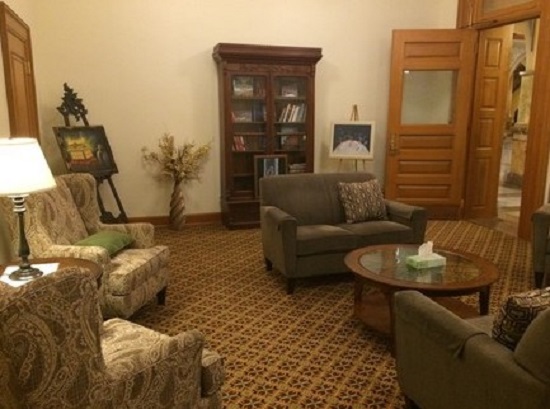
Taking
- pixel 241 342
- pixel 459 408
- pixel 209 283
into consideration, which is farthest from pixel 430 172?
pixel 459 408

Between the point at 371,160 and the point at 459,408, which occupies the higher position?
the point at 371,160

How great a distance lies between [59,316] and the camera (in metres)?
1.28

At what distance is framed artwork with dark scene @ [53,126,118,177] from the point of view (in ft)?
16.1

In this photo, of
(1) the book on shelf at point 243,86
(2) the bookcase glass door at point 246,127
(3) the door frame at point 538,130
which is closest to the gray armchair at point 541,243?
(3) the door frame at point 538,130

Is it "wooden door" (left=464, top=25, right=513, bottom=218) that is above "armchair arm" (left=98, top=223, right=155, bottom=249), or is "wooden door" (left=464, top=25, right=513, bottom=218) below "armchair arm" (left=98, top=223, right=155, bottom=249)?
above

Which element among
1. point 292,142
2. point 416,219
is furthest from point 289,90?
point 416,219

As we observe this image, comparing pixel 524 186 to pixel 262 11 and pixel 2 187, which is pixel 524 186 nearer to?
pixel 262 11

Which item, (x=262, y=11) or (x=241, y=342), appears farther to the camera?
(x=262, y=11)

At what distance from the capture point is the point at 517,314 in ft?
5.46

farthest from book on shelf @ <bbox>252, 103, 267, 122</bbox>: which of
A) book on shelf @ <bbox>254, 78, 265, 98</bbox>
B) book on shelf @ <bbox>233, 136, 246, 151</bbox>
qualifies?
book on shelf @ <bbox>233, 136, 246, 151</bbox>

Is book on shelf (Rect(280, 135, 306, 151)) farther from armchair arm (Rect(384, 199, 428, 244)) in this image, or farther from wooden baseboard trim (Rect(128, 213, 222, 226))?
armchair arm (Rect(384, 199, 428, 244))

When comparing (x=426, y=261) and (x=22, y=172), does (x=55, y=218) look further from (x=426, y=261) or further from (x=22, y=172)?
(x=426, y=261)

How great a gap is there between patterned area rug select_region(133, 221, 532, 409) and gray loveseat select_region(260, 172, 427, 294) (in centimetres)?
25

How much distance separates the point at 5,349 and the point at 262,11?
5.34 metres
